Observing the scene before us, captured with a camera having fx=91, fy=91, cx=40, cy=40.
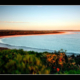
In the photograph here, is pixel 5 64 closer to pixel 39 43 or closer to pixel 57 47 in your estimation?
pixel 39 43

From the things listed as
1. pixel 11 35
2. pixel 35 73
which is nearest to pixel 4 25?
pixel 11 35

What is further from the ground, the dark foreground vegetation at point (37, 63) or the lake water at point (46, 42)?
the lake water at point (46, 42)

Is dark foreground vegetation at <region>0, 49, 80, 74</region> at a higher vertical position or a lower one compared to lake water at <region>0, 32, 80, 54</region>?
lower

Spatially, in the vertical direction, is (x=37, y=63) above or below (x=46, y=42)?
below
